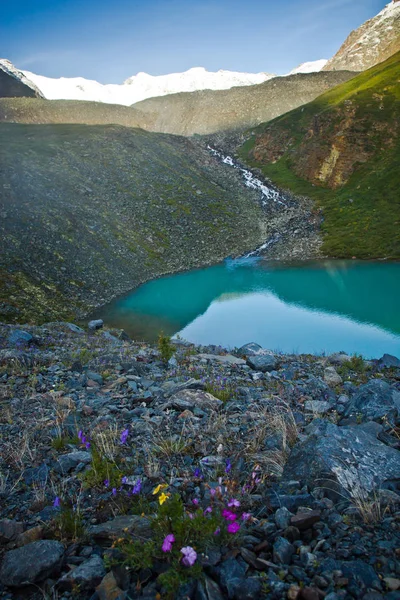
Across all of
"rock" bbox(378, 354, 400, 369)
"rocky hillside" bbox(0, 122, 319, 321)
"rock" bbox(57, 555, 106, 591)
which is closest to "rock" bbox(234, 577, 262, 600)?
"rock" bbox(57, 555, 106, 591)

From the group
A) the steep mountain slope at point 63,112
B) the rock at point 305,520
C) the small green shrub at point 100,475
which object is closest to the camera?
the rock at point 305,520

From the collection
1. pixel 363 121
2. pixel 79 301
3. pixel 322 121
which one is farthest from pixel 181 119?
pixel 79 301

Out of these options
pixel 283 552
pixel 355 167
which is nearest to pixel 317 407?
pixel 283 552

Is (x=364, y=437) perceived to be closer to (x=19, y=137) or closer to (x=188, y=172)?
(x=188, y=172)

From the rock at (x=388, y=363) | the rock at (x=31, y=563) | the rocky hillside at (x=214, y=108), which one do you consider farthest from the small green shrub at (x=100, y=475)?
the rocky hillside at (x=214, y=108)

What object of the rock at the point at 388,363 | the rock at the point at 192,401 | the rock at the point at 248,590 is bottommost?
the rock at the point at 388,363

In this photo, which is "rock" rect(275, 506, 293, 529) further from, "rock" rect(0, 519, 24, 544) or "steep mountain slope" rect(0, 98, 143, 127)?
"steep mountain slope" rect(0, 98, 143, 127)

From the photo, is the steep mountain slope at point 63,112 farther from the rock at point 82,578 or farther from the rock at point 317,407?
the rock at point 82,578
